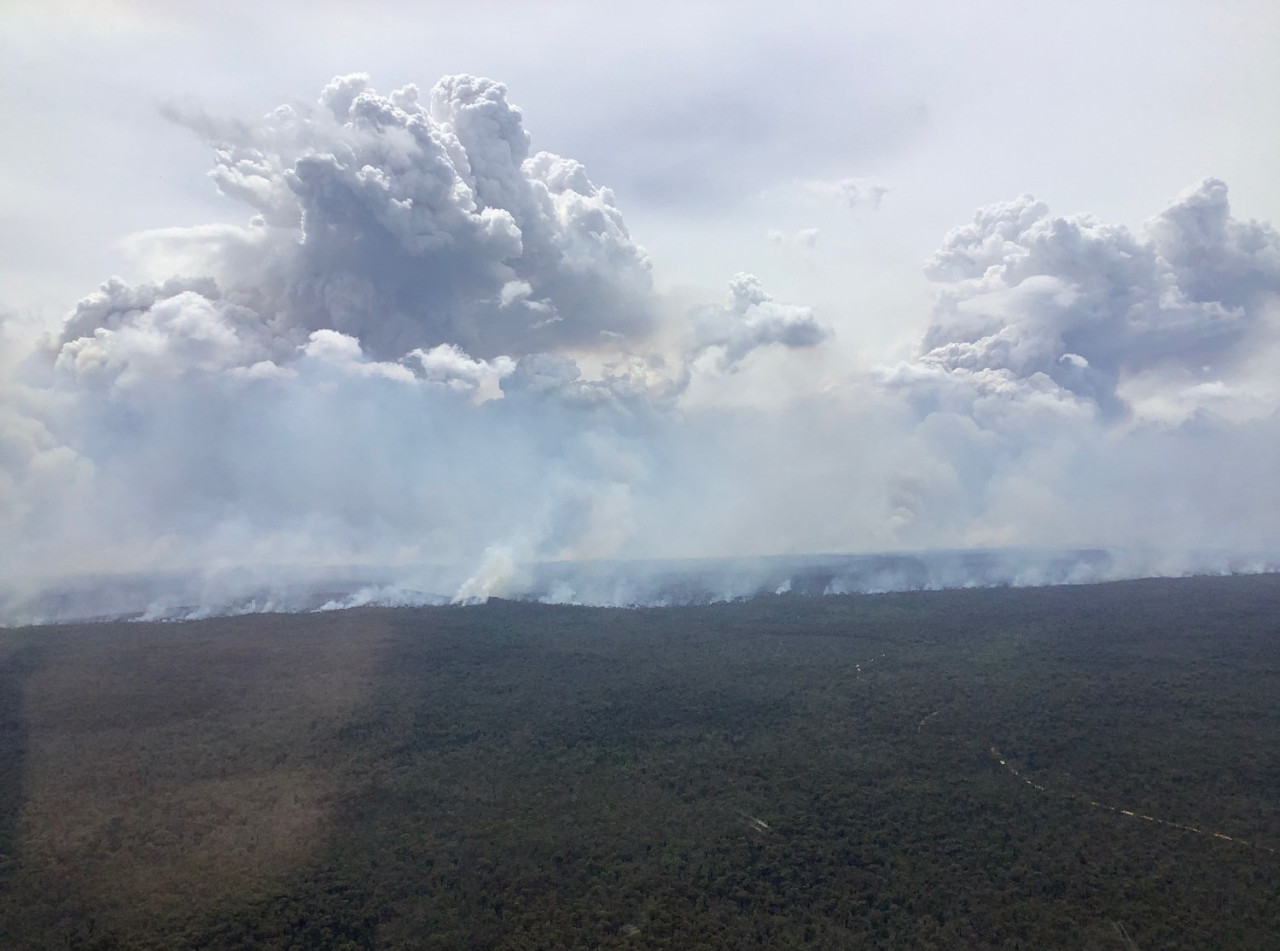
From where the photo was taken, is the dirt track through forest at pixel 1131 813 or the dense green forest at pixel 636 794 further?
the dirt track through forest at pixel 1131 813

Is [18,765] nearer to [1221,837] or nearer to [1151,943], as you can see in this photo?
[1151,943]

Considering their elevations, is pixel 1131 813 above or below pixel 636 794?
below

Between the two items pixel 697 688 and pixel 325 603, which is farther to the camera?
pixel 325 603

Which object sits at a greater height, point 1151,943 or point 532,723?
point 532,723

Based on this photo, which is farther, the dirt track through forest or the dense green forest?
the dirt track through forest

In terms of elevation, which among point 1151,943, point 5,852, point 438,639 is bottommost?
point 1151,943

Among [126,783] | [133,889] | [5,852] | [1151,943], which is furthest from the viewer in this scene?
[126,783]

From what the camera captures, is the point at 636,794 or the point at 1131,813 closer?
the point at 1131,813

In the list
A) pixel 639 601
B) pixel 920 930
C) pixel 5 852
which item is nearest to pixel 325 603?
pixel 639 601
